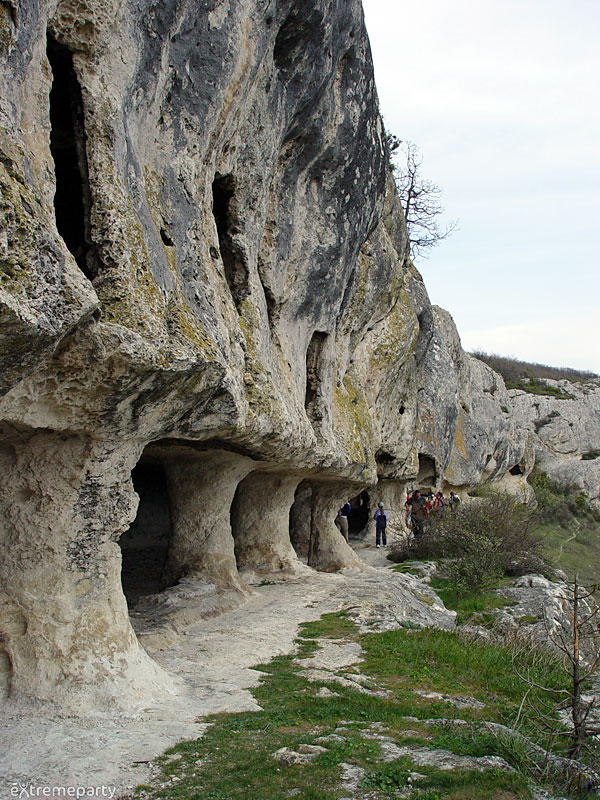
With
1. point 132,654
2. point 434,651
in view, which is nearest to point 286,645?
point 434,651

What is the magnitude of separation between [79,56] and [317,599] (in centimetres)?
754

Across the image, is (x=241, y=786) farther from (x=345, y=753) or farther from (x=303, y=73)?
(x=303, y=73)

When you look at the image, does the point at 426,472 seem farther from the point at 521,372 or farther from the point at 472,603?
the point at 521,372

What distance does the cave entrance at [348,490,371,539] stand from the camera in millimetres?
21891

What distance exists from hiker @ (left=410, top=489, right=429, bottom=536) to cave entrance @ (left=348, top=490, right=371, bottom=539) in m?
1.44

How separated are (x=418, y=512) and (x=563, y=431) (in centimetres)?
2981

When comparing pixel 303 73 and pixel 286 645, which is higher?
pixel 303 73

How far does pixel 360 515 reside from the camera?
2323 centimetres

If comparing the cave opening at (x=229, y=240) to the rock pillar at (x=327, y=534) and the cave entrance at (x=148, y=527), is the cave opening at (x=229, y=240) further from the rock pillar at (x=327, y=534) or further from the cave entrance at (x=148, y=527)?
the rock pillar at (x=327, y=534)

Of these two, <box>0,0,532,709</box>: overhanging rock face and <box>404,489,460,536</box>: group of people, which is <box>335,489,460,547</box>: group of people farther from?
<box>0,0,532,709</box>: overhanging rock face

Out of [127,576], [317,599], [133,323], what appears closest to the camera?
[133,323]

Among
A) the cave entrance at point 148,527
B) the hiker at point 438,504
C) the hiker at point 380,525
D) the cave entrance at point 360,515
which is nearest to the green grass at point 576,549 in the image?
the hiker at point 438,504

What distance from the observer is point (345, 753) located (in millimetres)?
4285

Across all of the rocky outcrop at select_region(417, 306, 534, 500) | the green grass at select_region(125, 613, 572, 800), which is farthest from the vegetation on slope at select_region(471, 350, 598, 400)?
the green grass at select_region(125, 613, 572, 800)
